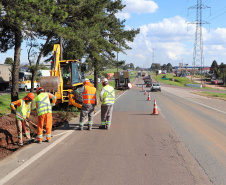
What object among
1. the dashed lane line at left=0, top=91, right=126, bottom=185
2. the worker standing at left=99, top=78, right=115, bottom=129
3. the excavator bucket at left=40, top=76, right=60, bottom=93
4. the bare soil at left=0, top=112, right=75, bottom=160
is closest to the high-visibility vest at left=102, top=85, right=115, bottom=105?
the worker standing at left=99, top=78, right=115, bottom=129

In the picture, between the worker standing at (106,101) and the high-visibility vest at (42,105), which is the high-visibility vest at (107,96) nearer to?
the worker standing at (106,101)

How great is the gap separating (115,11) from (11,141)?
29.5 meters

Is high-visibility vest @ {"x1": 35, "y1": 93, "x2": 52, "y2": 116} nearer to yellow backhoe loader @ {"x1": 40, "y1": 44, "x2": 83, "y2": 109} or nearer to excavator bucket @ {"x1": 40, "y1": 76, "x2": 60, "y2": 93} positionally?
excavator bucket @ {"x1": 40, "y1": 76, "x2": 60, "y2": 93}

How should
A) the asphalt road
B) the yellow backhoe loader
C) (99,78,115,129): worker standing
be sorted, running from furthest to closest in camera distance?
1. the yellow backhoe loader
2. (99,78,115,129): worker standing
3. the asphalt road

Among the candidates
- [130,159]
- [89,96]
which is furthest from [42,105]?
[130,159]

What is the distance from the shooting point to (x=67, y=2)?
15664mm

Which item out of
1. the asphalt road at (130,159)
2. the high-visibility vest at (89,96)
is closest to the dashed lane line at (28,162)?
the asphalt road at (130,159)

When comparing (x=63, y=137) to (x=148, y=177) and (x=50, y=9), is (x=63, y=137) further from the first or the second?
(x=50, y=9)

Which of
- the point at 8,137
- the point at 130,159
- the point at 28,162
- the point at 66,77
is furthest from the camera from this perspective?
the point at 66,77

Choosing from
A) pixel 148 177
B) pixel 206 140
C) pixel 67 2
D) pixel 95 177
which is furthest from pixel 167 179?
pixel 67 2

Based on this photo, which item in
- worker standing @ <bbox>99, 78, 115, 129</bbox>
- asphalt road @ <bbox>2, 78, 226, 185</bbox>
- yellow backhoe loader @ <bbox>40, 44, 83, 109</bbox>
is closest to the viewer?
asphalt road @ <bbox>2, 78, 226, 185</bbox>

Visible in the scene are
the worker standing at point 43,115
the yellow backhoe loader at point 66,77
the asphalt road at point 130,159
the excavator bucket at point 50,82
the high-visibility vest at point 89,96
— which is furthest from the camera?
the yellow backhoe loader at point 66,77

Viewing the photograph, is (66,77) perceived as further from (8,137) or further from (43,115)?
(43,115)

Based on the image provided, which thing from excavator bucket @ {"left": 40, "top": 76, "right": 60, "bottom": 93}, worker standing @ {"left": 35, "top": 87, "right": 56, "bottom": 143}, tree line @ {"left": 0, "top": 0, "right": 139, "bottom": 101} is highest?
tree line @ {"left": 0, "top": 0, "right": 139, "bottom": 101}
